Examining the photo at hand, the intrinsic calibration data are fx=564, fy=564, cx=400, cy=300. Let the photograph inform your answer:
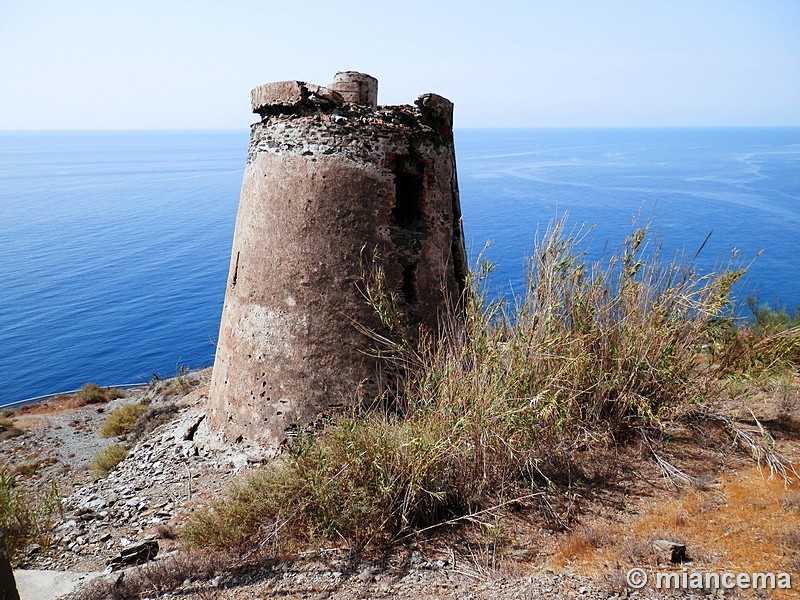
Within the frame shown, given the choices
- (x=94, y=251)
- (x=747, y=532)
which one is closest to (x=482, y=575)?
(x=747, y=532)

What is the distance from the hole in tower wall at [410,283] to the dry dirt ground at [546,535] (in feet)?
7.04

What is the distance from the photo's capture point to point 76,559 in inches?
190

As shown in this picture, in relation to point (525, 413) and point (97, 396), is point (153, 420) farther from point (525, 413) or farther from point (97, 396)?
point (97, 396)

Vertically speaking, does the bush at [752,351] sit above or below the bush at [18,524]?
above

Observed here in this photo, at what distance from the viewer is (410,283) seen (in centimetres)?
573

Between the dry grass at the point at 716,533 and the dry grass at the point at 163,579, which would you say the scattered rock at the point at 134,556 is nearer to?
the dry grass at the point at 163,579

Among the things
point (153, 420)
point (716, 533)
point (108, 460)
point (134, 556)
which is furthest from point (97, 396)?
point (716, 533)

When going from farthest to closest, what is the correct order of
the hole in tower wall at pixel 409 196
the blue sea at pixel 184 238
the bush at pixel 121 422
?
the blue sea at pixel 184 238
the bush at pixel 121 422
the hole in tower wall at pixel 409 196

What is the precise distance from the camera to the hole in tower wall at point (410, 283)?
5.70 metres

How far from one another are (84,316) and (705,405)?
95.3 ft

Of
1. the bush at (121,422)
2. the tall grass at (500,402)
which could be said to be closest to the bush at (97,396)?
the bush at (121,422)

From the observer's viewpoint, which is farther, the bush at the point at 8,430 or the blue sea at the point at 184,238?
the blue sea at the point at 184,238

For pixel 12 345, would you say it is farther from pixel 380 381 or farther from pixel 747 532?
pixel 747 532

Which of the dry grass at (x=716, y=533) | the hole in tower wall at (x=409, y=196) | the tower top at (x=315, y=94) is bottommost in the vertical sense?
the dry grass at (x=716, y=533)
